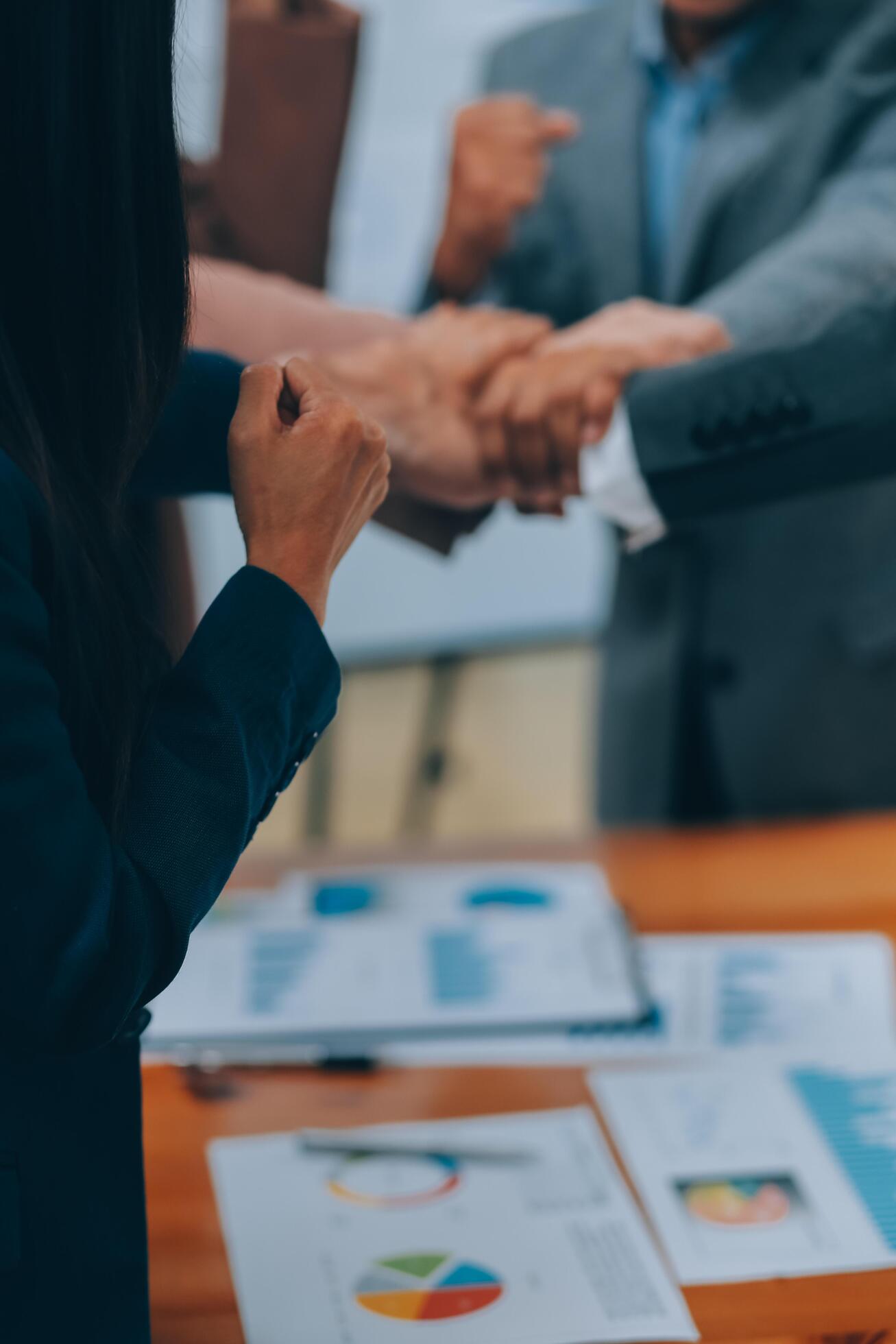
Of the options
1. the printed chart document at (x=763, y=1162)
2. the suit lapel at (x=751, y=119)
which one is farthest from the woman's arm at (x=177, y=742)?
the suit lapel at (x=751, y=119)

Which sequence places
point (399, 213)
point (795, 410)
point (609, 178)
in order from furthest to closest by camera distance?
point (399, 213), point (609, 178), point (795, 410)

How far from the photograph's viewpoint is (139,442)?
0.57 meters

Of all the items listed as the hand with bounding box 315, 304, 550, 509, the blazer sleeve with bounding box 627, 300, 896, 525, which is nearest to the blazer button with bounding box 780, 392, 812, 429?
the blazer sleeve with bounding box 627, 300, 896, 525

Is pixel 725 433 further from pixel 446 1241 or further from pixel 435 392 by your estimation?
pixel 446 1241

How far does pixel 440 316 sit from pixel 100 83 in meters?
0.70

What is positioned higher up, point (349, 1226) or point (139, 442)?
point (139, 442)

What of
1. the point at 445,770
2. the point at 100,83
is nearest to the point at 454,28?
the point at 445,770

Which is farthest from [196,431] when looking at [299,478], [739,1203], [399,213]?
[399,213]

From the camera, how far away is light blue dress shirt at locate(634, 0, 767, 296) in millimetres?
1474

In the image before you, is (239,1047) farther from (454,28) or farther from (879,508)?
(454,28)

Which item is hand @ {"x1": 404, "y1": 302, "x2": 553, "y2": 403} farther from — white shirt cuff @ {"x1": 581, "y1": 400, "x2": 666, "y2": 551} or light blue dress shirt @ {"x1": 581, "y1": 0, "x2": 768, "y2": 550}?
light blue dress shirt @ {"x1": 581, "y1": 0, "x2": 768, "y2": 550}

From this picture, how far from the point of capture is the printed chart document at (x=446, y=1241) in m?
0.69

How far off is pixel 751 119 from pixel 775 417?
544mm

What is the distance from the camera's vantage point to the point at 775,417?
1.00 meters
